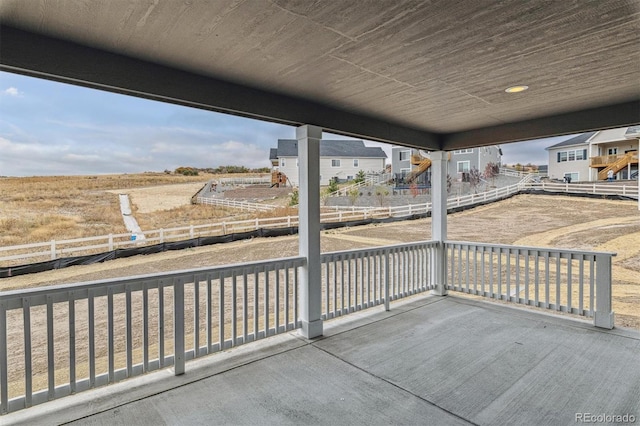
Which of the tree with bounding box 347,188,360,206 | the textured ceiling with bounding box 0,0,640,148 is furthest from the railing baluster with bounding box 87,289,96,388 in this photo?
the tree with bounding box 347,188,360,206

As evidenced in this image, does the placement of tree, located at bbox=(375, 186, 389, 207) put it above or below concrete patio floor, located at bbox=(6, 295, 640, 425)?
above

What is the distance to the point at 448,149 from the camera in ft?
17.2

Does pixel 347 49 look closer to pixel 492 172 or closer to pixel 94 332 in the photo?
pixel 94 332

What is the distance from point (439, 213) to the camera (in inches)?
208

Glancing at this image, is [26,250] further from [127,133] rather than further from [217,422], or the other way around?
[217,422]

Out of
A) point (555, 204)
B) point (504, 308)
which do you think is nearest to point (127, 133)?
point (504, 308)

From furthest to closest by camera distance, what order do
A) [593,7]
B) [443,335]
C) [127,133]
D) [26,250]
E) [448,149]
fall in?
[448,149]
[127,133]
[443,335]
[26,250]
[593,7]

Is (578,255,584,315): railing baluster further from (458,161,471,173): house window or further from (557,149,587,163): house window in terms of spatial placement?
(557,149,587,163): house window

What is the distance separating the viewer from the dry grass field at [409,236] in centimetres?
340

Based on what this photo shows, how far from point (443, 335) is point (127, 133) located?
4456mm

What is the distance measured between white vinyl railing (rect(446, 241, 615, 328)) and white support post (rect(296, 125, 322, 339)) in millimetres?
2663

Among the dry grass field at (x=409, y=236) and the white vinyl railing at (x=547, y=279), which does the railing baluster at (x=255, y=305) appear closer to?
the dry grass field at (x=409, y=236)

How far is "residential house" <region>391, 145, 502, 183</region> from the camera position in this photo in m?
5.75

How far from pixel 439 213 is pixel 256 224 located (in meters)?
2.94
